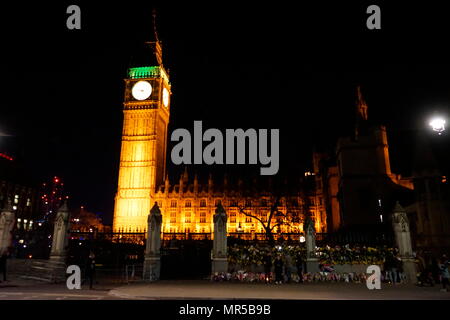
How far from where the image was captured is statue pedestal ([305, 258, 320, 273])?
19906 millimetres

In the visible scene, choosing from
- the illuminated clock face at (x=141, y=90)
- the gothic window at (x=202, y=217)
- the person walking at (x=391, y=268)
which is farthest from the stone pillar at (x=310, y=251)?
the illuminated clock face at (x=141, y=90)

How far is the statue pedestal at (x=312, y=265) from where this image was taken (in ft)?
65.3

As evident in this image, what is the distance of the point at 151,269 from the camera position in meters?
19.4

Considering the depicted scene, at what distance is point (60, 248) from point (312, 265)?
14.7 metres

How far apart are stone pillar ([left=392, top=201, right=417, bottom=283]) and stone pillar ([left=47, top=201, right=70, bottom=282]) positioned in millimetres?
19066

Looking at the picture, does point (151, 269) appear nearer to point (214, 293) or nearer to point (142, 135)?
point (214, 293)

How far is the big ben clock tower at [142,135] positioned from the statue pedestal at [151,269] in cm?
5356

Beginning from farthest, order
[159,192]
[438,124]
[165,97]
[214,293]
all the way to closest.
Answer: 1. [165,97]
2. [159,192]
3. [438,124]
4. [214,293]

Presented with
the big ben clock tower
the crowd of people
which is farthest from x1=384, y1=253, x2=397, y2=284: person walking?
the big ben clock tower

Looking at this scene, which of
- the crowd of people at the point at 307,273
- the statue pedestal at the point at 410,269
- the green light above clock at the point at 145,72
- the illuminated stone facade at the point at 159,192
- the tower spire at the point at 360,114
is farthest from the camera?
the green light above clock at the point at 145,72

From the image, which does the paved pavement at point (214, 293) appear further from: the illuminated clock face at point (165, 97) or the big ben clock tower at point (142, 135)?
the illuminated clock face at point (165, 97)

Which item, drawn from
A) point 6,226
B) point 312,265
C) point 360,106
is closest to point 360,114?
point 360,106

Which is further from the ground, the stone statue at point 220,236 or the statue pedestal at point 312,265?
the stone statue at point 220,236
